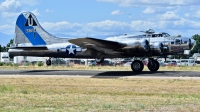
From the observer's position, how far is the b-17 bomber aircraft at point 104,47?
3316 cm

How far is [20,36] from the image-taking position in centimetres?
4350

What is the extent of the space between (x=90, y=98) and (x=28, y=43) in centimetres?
2547

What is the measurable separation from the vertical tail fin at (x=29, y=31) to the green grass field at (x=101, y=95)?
15432 millimetres

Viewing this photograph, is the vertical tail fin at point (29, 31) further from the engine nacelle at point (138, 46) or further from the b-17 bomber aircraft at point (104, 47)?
the engine nacelle at point (138, 46)

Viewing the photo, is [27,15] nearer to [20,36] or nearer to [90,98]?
[20,36]

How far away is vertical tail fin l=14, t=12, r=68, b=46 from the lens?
42656 mm

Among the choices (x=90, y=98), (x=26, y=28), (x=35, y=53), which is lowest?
(x=90, y=98)

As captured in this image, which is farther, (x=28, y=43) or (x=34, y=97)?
(x=28, y=43)

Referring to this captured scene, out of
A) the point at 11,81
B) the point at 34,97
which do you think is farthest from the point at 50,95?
the point at 11,81

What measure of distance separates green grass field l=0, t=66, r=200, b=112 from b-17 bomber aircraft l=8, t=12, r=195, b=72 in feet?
19.7

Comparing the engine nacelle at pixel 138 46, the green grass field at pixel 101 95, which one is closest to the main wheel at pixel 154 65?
the engine nacelle at pixel 138 46

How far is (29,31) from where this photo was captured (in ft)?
144

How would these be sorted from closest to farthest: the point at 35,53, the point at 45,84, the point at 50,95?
the point at 50,95 → the point at 45,84 → the point at 35,53

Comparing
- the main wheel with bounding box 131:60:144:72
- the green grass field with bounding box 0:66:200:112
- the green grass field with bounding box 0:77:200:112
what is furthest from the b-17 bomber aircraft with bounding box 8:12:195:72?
the green grass field with bounding box 0:77:200:112
